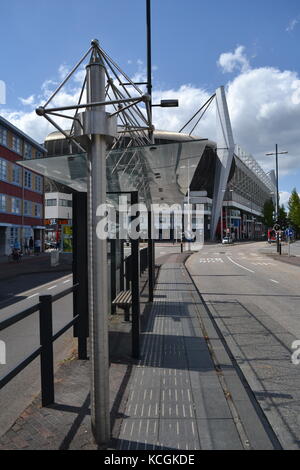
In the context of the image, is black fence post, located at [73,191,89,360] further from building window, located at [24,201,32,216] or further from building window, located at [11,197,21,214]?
building window, located at [24,201,32,216]

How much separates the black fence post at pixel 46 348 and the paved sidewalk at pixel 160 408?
0.57 ft

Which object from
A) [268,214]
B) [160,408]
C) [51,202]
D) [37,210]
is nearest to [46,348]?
[160,408]

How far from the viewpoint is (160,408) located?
152 inches

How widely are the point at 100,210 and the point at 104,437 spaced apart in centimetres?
184

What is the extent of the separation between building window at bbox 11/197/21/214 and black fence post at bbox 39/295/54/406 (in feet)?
115

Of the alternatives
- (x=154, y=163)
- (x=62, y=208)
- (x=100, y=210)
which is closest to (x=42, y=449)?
(x=100, y=210)

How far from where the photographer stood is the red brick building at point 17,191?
34.3 m

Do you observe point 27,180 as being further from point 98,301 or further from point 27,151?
point 98,301

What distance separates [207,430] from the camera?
134 inches

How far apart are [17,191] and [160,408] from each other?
120 feet

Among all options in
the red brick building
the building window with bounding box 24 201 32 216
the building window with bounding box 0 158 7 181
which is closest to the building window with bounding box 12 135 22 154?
the red brick building

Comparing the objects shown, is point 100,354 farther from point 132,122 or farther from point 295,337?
point 295,337

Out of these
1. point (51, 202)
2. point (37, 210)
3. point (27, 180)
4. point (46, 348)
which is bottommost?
point (46, 348)

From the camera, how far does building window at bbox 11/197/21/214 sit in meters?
36.5
